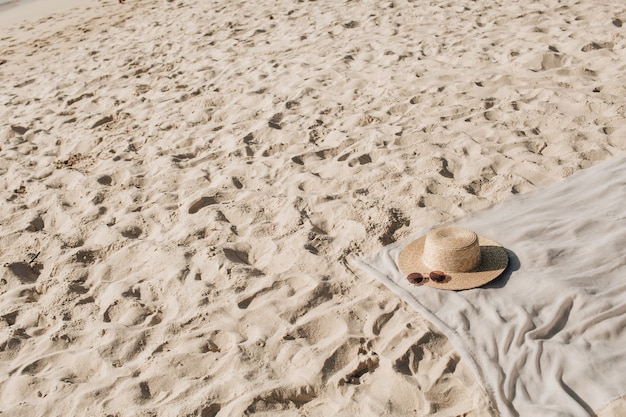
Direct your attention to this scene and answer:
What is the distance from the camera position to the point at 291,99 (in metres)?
5.54

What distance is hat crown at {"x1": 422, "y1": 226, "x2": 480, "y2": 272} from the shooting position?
9.53 ft

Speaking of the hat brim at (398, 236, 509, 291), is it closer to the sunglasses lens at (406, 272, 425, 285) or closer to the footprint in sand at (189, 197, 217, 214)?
the sunglasses lens at (406, 272, 425, 285)

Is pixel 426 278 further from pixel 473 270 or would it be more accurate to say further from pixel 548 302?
pixel 548 302

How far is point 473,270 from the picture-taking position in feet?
9.82

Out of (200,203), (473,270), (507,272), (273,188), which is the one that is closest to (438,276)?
(473,270)

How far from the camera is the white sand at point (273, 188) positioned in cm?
268

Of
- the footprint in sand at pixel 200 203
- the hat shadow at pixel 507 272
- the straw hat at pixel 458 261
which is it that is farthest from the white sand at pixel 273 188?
the hat shadow at pixel 507 272

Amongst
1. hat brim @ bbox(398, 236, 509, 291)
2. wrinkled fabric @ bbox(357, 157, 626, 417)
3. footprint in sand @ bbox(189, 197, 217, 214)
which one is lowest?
wrinkled fabric @ bbox(357, 157, 626, 417)

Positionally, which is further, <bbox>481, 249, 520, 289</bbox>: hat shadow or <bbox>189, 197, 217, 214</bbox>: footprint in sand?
<bbox>189, 197, 217, 214</bbox>: footprint in sand

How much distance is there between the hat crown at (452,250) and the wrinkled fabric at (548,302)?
0.13m

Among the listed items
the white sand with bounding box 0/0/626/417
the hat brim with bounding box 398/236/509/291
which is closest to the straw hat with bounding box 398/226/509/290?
the hat brim with bounding box 398/236/509/291

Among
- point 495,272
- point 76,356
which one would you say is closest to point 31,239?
point 76,356

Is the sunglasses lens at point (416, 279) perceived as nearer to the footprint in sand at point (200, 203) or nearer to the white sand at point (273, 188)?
the white sand at point (273, 188)

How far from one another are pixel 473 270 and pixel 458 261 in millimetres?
117
